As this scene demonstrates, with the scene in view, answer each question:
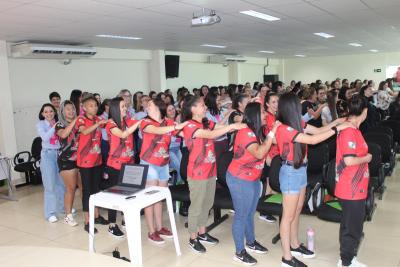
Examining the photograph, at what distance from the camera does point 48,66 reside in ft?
25.4

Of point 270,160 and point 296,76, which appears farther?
point 296,76

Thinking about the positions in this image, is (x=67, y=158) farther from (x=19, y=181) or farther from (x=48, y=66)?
(x=48, y=66)

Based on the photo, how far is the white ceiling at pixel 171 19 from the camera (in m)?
4.36

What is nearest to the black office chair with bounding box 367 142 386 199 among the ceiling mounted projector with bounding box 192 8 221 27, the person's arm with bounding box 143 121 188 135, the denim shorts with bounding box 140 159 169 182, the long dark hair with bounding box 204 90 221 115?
the person's arm with bounding box 143 121 188 135

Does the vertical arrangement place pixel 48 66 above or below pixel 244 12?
below

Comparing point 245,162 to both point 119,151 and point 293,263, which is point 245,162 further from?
point 119,151

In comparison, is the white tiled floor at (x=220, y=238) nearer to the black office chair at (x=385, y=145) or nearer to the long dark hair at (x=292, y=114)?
the black office chair at (x=385, y=145)

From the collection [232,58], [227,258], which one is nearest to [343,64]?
[232,58]

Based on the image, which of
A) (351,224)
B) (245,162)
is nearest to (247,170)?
(245,162)

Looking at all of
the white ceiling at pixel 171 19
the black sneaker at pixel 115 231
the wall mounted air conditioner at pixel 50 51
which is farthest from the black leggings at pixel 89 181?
the wall mounted air conditioner at pixel 50 51

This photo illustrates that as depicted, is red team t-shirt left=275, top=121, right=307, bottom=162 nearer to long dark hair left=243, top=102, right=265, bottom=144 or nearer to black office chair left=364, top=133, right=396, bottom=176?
long dark hair left=243, top=102, right=265, bottom=144

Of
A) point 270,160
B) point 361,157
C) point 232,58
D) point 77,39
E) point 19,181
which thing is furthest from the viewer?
point 232,58

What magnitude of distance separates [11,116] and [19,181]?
1200mm

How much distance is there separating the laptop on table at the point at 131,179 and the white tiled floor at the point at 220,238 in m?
0.64
